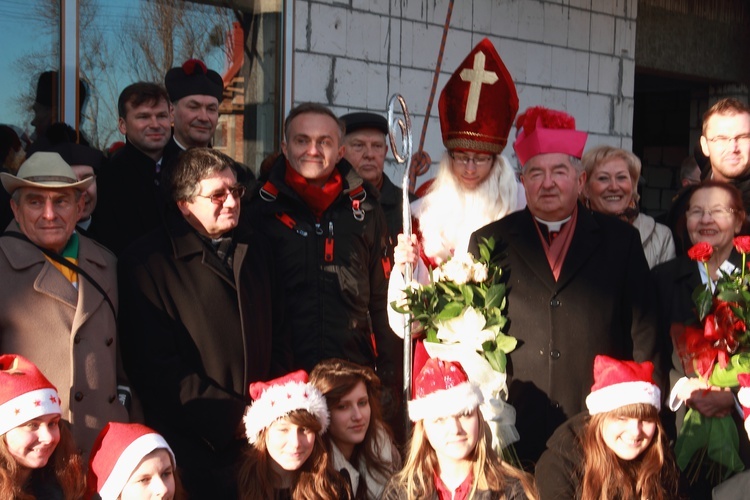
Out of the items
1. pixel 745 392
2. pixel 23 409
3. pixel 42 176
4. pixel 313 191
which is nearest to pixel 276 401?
pixel 23 409

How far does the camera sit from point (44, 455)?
10.6 feet

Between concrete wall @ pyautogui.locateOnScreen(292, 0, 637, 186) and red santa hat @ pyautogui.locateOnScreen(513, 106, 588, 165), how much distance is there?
252 cm

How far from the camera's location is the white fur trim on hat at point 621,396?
371 centimetres

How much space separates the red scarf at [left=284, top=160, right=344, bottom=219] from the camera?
4.26m

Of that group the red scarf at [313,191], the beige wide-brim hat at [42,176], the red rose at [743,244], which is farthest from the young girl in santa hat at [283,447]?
the red rose at [743,244]

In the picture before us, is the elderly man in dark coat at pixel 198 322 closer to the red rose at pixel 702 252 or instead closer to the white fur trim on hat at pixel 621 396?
the white fur trim on hat at pixel 621 396

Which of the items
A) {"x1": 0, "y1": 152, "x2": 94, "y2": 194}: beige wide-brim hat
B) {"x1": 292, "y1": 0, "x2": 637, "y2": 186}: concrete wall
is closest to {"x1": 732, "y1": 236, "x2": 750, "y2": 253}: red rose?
{"x1": 0, "y1": 152, "x2": 94, "y2": 194}: beige wide-brim hat

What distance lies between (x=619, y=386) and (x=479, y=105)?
59.4 inches

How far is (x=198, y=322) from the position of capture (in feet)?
12.6

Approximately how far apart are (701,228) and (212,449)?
2.21 m

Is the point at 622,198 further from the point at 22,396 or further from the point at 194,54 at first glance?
the point at 22,396

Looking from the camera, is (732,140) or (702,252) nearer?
(702,252)

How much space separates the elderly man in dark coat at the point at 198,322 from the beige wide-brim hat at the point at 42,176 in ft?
1.20

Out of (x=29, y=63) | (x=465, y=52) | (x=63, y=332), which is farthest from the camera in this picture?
(x=465, y=52)
